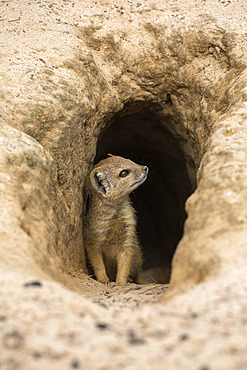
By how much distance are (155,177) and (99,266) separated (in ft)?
12.5

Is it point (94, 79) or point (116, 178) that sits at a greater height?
point (94, 79)

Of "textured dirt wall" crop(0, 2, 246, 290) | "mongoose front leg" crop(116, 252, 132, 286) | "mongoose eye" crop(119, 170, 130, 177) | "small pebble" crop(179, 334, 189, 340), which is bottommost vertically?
"small pebble" crop(179, 334, 189, 340)

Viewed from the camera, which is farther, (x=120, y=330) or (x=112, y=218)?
(x=112, y=218)

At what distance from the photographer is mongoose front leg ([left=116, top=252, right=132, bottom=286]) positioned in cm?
551

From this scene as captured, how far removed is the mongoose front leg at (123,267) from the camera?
217 inches

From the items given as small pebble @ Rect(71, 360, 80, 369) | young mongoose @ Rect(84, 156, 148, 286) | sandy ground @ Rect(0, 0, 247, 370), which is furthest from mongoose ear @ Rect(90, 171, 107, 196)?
small pebble @ Rect(71, 360, 80, 369)

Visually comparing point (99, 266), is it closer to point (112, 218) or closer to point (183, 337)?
point (112, 218)

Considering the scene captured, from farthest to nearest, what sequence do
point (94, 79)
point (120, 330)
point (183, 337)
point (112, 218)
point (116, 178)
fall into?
point (112, 218)
point (116, 178)
point (94, 79)
point (120, 330)
point (183, 337)

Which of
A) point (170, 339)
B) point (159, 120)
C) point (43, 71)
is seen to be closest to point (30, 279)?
point (170, 339)

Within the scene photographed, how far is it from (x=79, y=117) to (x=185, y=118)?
1752 millimetres

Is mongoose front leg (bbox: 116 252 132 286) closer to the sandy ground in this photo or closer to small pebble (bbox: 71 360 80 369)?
the sandy ground

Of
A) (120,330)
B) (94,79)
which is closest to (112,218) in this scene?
(94,79)

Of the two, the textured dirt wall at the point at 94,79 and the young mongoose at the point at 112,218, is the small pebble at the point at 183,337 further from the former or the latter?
the young mongoose at the point at 112,218

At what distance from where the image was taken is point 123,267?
568 cm
